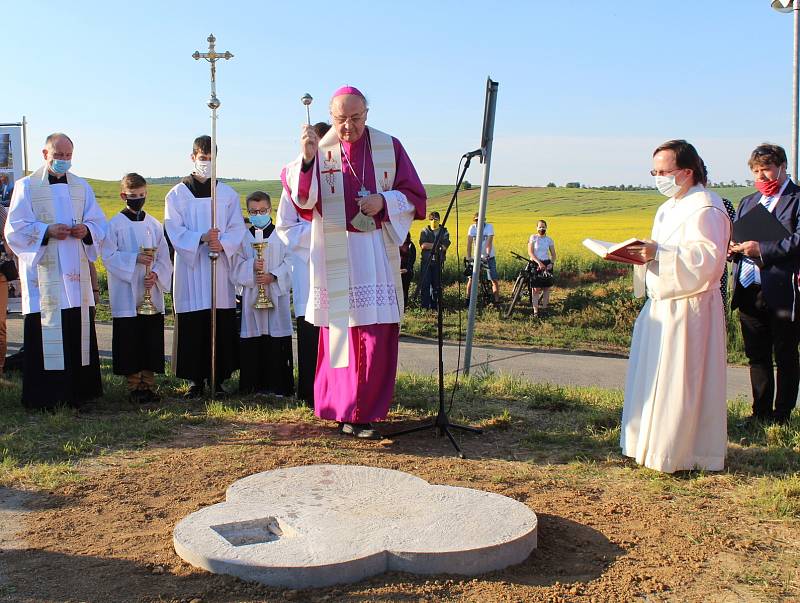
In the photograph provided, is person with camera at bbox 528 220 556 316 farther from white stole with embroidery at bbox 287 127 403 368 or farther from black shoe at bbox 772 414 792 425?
white stole with embroidery at bbox 287 127 403 368

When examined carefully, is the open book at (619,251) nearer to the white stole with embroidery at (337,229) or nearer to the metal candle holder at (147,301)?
the white stole with embroidery at (337,229)

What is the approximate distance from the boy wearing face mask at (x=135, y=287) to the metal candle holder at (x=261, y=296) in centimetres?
85

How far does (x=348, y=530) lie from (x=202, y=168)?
489cm

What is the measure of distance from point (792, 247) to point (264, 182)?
166 feet

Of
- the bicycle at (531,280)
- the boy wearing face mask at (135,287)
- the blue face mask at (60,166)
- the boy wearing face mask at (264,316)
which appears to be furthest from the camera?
the bicycle at (531,280)

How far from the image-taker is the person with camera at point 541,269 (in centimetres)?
1706

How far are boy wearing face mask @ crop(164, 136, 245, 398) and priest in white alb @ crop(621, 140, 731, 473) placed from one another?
13.4 feet

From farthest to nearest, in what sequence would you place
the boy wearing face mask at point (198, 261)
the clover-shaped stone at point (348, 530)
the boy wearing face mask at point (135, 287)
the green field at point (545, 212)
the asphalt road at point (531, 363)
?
the green field at point (545, 212)
the asphalt road at point (531, 363)
the boy wearing face mask at point (198, 261)
the boy wearing face mask at point (135, 287)
the clover-shaped stone at point (348, 530)

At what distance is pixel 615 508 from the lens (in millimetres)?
5285

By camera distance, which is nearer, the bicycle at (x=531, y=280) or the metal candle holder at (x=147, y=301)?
the metal candle holder at (x=147, y=301)

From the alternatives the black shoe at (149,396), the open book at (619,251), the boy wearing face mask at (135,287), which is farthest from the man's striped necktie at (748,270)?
the black shoe at (149,396)

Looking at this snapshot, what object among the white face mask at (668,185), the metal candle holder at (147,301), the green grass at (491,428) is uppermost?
the white face mask at (668,185)

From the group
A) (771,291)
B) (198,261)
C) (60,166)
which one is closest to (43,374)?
(198,261)

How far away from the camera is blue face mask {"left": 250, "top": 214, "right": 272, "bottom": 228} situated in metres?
8.75
